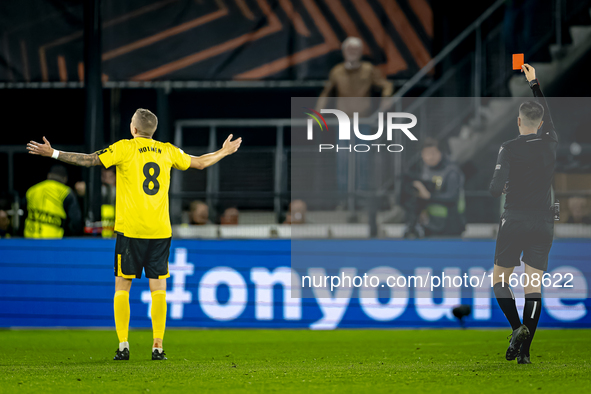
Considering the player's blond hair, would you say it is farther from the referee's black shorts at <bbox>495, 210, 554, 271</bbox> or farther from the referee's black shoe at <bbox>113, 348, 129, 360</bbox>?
the referee's black shorts at <bbox>495, 210, 554, 271</bbox>

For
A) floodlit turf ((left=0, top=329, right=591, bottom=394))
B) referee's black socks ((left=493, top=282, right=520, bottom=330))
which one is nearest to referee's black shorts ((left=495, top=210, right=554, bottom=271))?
referee's black socks ((left=493, top=282, right=520, bottom=330))

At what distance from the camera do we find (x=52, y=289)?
25.4 ft

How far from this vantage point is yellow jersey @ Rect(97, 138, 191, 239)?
5535 millimetres

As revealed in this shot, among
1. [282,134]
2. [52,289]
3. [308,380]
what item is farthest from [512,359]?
[282,134]

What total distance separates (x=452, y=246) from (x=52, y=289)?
4145mm

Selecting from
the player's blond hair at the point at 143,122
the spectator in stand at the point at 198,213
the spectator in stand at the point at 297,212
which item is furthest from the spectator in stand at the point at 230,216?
the player's blond hair at the point at 143,122

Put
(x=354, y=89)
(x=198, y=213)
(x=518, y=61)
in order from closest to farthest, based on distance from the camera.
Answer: (x=518, y=61) < (x=354, y=89) < (x=198, y=213)

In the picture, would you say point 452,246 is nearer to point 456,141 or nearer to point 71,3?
point 456,141

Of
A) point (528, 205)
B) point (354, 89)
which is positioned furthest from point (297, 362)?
point (354, 89)

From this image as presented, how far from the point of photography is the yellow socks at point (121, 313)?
557 cm

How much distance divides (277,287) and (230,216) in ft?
5.86

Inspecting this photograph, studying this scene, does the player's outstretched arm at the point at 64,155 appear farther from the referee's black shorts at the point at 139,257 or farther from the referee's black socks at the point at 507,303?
the referee's black socks at the point at 507,303

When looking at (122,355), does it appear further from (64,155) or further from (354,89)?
(354,89)

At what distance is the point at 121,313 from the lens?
5.57 metres
